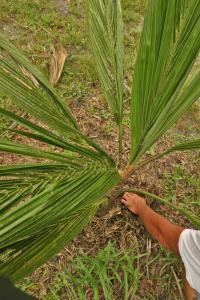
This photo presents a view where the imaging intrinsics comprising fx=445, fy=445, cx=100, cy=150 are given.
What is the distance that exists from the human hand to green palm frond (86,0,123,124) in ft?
1.70

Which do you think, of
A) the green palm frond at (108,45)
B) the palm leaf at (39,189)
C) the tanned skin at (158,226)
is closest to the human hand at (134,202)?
the tanned skin at (158,226)

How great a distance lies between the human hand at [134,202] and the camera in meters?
1.85

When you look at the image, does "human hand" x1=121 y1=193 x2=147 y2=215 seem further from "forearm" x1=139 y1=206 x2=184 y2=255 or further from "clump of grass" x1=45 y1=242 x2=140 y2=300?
"clump of grass" x1=45 y1=242 x2=140 y2=300

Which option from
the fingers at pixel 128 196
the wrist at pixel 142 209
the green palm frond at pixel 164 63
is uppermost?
the green palm frond at pixel 164 63

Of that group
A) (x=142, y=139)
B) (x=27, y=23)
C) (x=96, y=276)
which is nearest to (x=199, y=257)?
(x=142, y=139)

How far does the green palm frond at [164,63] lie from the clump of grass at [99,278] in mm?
699

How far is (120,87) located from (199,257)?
59 centimetres

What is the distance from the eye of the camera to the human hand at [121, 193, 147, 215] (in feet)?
6.06

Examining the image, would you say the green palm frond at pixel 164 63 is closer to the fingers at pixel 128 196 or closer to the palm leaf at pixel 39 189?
the palm leaf at pixel 39 189

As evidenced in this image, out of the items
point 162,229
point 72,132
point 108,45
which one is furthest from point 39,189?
point 162,229

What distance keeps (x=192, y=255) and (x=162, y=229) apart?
0.89 ft

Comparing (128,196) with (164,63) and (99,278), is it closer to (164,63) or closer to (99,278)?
(99,278)

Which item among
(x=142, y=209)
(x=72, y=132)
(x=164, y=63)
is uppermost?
(x=164, y=63)

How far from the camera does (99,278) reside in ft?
5.78
